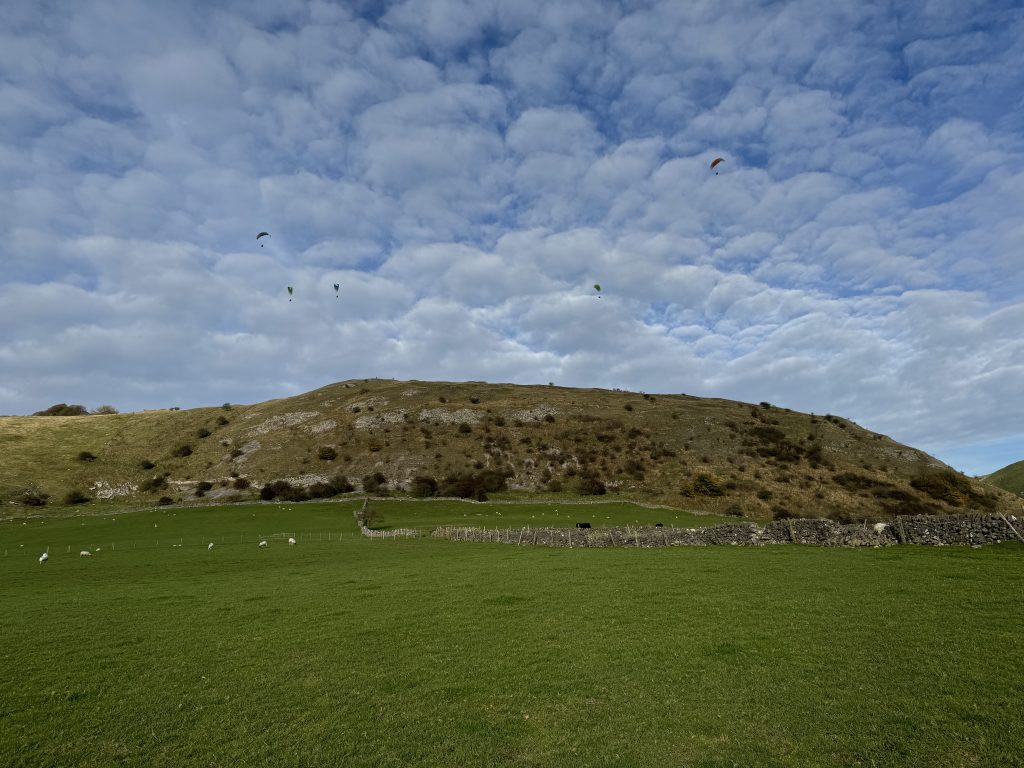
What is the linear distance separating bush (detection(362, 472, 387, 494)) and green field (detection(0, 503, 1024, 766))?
6729 cm

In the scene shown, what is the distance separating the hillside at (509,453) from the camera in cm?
8700

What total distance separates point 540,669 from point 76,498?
340ft

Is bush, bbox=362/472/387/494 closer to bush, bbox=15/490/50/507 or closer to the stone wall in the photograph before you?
the stone wall

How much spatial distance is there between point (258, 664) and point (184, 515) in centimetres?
7010

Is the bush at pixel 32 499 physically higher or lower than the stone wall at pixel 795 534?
lower

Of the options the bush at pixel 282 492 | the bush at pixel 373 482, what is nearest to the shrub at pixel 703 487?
the bush at pixel 373 482

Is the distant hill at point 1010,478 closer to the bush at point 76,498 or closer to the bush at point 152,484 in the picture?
the bush at point 152,484

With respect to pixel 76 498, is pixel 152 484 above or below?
above

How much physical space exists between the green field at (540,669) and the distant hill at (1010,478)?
183846 millimetres

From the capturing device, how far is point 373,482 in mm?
97000

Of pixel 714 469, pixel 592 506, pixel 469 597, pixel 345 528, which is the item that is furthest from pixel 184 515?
pixel 714 469

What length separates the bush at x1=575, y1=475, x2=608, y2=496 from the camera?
92.4 metres

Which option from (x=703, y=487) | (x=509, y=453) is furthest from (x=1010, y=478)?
(x=509, y=453)

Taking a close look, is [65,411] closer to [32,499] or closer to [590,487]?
[32,499]
